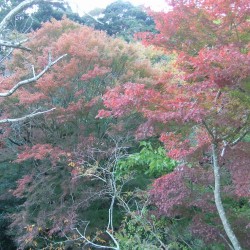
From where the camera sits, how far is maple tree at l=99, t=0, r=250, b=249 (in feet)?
12.3

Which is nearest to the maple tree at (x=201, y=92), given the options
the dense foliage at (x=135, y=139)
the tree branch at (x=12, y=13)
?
the dense foliage at (x=135, y=139)

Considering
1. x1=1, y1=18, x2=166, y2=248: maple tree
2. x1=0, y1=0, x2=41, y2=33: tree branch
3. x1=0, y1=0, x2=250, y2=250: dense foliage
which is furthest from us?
x1=1, y1=18, x2=166, y2=248: maple tree

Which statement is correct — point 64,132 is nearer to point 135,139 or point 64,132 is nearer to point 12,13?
point 135,139

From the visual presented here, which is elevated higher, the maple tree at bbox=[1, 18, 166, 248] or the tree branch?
the tree branch

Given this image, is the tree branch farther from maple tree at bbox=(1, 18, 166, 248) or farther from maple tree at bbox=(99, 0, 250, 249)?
maple tree at bbox=(1, 18, 166, 248)

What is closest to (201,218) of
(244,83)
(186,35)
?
(244,83)

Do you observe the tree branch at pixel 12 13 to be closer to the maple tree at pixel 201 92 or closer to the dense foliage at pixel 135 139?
the dense foliage at pixel 135 139

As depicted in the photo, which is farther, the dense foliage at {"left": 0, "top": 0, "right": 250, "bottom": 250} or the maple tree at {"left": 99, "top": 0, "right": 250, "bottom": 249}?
the dense foliage at {"left": 0, "top": 0, "right": 250, "bottom": 250}

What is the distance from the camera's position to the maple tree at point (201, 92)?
3.75 meters

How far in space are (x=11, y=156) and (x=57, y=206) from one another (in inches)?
68.1

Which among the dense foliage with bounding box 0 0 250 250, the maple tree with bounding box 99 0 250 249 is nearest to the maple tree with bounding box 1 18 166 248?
the dense foliage with bounding box 0 0 250 250

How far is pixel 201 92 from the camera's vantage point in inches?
157

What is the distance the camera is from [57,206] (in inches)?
A: 297

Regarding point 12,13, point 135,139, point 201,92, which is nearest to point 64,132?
point 135,139
